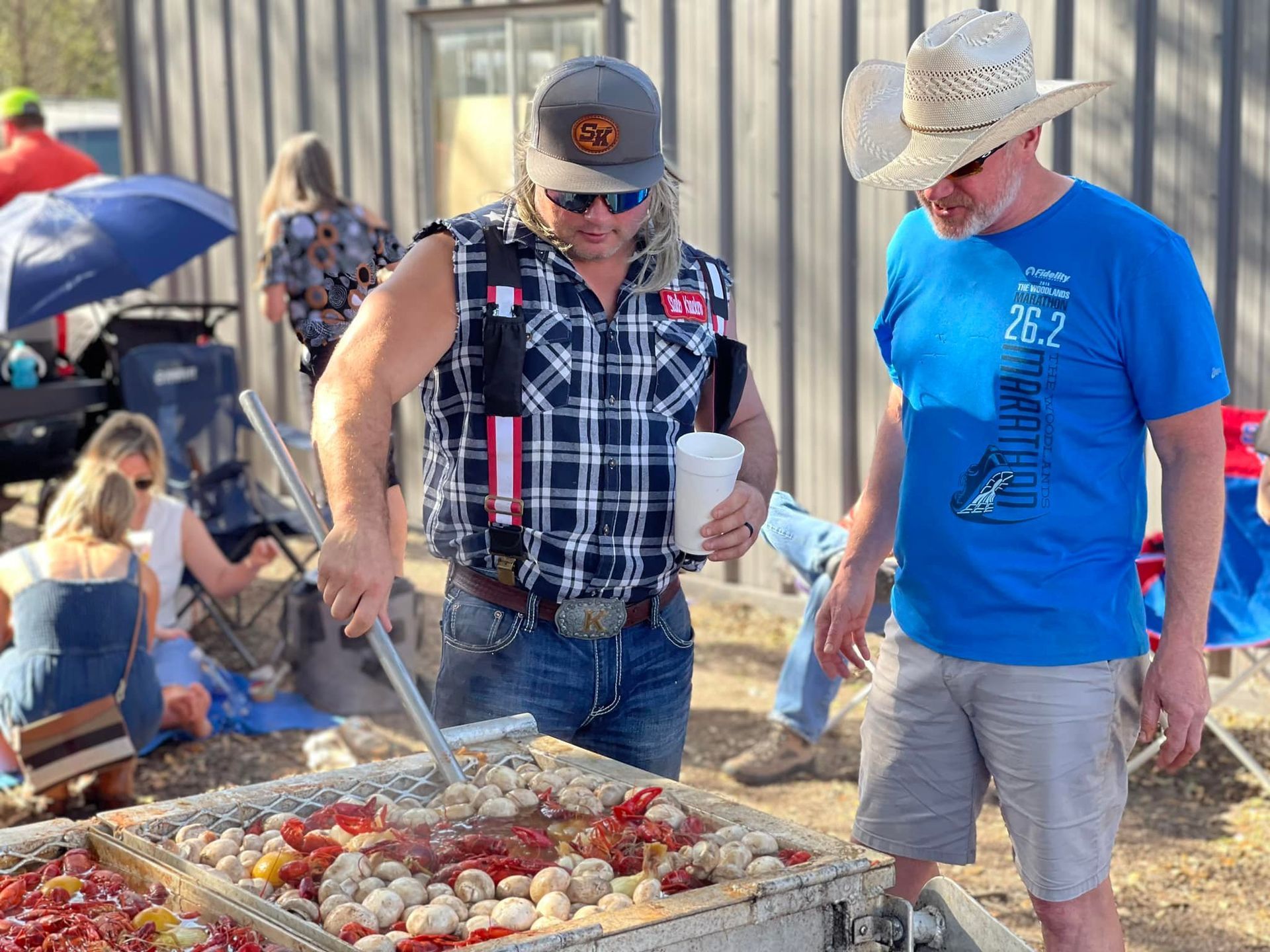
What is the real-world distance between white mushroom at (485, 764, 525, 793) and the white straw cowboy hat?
4.24 feet

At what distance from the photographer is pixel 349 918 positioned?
2277 mm

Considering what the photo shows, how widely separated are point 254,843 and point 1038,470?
155 cm

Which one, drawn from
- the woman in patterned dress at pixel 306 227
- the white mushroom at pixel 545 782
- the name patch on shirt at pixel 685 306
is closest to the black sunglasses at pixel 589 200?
the name patch on shirt at pixel 685 306

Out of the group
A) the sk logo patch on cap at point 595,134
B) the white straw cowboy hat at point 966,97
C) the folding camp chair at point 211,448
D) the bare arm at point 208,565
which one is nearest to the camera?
the sk logo patch on cap at point 595,134

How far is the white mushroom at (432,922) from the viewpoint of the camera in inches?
89.0

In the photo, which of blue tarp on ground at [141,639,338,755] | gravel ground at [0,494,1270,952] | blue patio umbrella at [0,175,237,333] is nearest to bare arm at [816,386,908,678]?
gravel ground at [0,494,1270,952]

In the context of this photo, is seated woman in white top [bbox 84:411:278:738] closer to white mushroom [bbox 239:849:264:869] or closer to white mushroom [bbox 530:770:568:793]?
white mushroom [bbox 530:770:568:793]

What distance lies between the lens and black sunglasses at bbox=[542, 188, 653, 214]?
2.90m

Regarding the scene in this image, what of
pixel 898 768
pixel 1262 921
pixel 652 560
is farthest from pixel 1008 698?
pixel 1262 921

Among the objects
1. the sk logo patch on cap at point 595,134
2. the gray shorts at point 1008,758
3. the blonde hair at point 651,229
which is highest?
the sk logo patch on cap at point 595,134

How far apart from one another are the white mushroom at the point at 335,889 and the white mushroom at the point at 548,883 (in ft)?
0.89

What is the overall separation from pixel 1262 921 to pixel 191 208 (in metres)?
5.93

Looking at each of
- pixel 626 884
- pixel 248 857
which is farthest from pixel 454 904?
pixel 248 857

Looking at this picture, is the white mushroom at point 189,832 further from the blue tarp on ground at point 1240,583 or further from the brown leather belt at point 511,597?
the blue tarp on ground at point 1240,583
